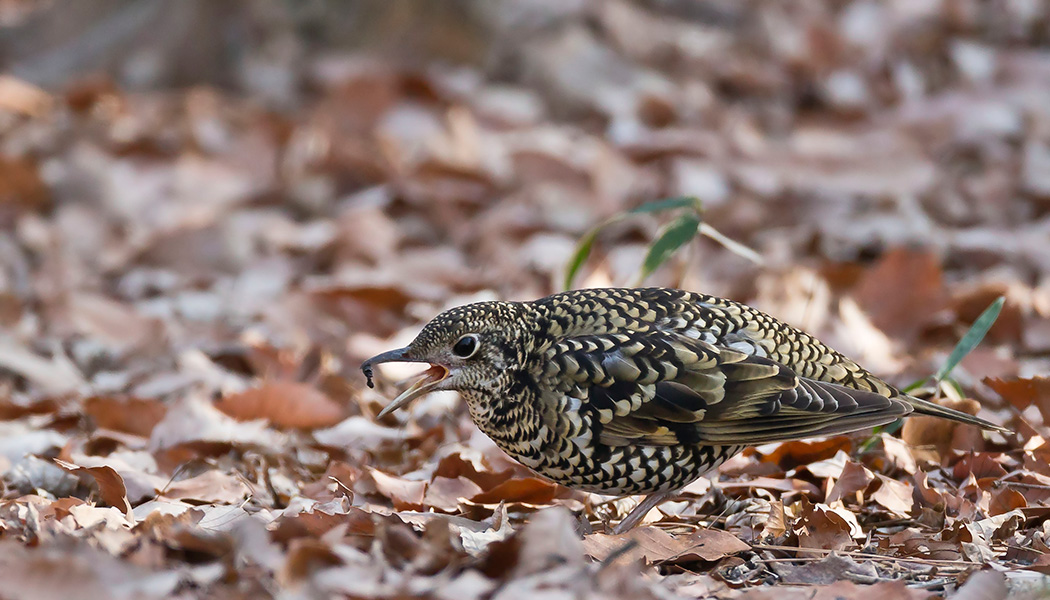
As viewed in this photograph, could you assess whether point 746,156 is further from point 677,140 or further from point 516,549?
point 516,549

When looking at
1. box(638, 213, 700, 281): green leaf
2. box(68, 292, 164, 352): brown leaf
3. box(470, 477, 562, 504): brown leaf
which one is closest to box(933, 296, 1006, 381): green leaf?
box(638, 213, 700, 281): green leaf

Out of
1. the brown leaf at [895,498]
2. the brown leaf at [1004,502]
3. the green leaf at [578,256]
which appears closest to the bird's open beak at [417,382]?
the green leaf at [578,256]

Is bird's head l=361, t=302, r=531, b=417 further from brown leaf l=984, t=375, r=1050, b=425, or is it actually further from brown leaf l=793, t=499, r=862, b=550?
brown leaf l=984, t=375, r=1050, b=425

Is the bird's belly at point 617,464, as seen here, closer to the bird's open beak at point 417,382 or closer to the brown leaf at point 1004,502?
the bird's open beak at point 417,382

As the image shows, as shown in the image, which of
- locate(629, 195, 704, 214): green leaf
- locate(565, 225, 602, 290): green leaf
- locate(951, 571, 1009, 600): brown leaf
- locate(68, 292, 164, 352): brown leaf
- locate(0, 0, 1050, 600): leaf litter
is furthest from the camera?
locate(68, 292, 164, 352): brown leaf

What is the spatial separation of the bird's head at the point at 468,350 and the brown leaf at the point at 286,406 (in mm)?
826

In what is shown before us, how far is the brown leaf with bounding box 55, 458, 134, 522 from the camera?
11.6 feet

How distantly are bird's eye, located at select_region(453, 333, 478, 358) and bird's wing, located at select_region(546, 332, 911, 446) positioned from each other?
235 millimetres

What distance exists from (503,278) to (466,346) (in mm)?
2480

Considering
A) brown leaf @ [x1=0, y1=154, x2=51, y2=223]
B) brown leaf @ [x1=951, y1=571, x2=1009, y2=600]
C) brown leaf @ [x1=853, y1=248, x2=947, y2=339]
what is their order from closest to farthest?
brown leaf @ [x1=951, y1=571, x2=1009, y2=600], brown leaf @ [x1=853, y1=248, x2=947, y2=339], brown leaf @ [x1=0, y1=154, x2=51, y2=223]

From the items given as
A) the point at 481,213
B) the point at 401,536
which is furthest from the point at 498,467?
the point at 481,213

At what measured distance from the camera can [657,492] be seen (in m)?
3.69

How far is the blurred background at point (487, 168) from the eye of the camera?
5.54 metres

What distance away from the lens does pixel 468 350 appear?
361 cm
